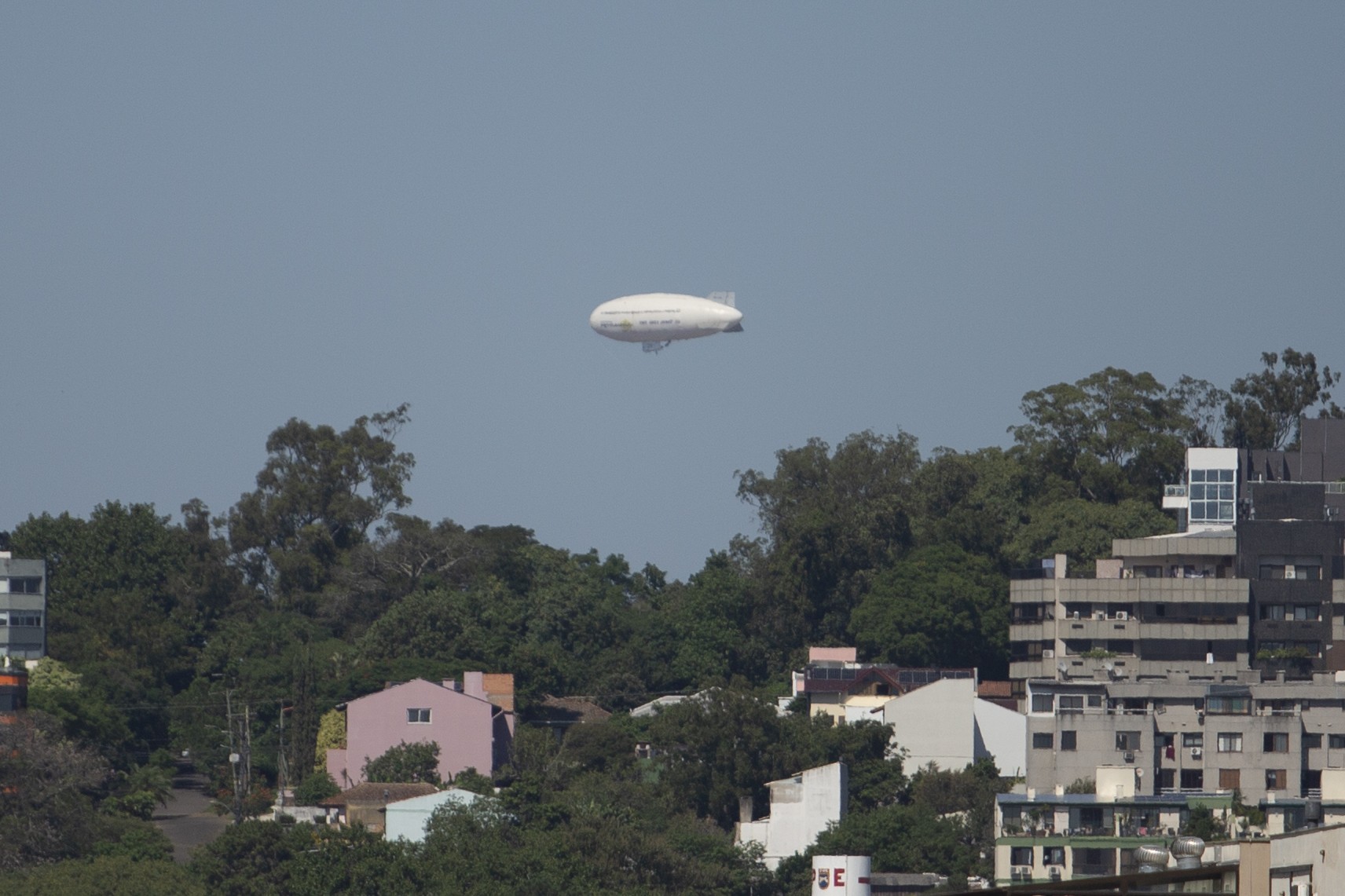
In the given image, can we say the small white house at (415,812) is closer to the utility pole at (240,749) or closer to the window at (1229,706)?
the utility pole at (240,749)

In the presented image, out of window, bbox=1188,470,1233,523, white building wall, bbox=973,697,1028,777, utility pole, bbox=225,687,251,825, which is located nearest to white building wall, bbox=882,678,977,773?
white building wall, bbox=973,697,1028,777

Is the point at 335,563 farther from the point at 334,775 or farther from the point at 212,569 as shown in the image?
the point at 334,775

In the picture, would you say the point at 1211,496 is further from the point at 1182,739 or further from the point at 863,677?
the point at 1182,739

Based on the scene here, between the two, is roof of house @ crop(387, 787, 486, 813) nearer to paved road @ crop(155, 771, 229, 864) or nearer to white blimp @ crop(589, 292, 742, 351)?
paved road @ crop(155, 771, 229, 864)

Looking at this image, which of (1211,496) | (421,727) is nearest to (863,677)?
(421,727)

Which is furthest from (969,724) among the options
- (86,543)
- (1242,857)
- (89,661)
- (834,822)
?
(1242,857)

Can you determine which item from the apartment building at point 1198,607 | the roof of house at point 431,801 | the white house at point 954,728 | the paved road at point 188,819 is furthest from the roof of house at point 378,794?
the apartment building at point 1198,607
